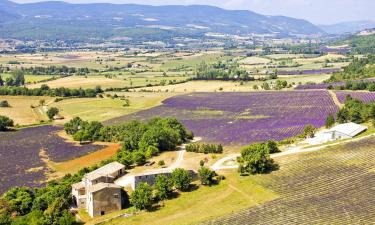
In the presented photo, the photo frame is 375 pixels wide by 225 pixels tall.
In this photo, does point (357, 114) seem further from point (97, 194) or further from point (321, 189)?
point (97, 194)

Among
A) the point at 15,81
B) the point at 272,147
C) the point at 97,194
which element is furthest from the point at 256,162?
the point at 15,81

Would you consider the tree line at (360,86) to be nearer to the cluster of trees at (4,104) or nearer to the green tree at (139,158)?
the green tree at (139,158)

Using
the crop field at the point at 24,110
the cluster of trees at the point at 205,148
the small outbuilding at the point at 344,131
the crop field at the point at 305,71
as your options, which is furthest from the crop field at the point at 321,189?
the crop field at the point at 305,71

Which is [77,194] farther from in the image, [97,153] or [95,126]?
[95,126]

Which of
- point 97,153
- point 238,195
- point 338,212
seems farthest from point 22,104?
point 338,212

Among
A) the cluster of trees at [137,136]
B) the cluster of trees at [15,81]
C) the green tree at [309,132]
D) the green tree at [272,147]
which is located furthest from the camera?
the cluster of trees at [15,81]

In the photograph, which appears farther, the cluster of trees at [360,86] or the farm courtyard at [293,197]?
the cluster of trees at [360,86]

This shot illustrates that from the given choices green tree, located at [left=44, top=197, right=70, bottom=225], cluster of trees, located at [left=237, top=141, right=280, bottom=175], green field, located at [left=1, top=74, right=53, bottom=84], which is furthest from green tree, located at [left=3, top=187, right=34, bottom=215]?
green field, located at [left=1, top=74, right=53, bottom=84]
